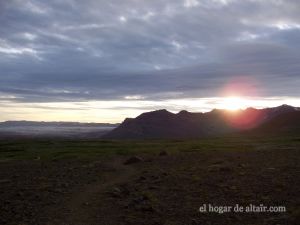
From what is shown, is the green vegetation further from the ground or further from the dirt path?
the ground

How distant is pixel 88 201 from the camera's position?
2259 cm

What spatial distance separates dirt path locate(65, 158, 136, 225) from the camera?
19.0 m

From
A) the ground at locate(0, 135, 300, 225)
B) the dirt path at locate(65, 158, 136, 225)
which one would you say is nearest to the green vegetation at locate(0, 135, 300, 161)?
the dirt path at locate(65, 158, 136, 225)

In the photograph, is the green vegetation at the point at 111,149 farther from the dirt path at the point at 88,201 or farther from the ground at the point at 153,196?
the ground at the point at 153,196

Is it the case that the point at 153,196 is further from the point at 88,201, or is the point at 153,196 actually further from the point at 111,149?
the point at 111,149

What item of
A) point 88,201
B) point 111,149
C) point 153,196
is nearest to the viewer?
point 88,201

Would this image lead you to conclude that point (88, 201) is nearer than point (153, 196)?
Yes

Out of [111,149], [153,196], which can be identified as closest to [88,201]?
[153,196]

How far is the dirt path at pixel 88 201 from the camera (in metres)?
19.0

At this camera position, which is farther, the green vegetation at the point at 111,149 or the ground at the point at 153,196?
the green vegetation at the point at 111,149

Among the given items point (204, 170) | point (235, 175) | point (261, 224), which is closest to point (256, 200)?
point (261, 224)

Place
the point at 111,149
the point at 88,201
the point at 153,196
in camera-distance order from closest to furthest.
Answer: the point at 88,201, the point at 153,196, the point at 111,149

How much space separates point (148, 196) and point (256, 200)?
531 centimetres

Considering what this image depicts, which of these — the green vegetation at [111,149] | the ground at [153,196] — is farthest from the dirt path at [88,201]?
the green vegetation at [111,149]
